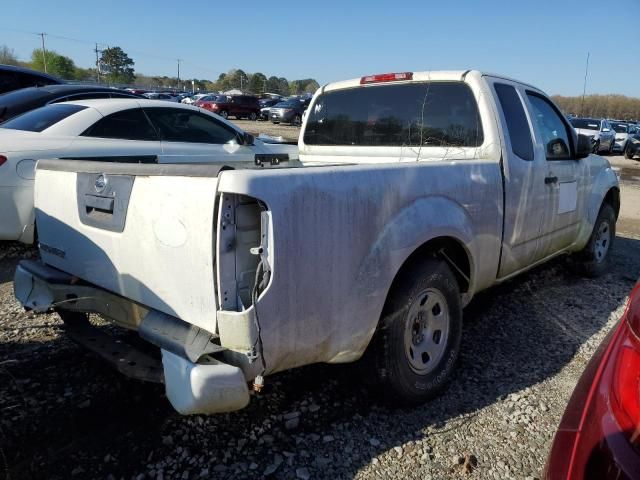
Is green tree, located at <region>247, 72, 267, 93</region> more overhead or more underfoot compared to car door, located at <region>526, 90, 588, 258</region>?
more overhead

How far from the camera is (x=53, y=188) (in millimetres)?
2916

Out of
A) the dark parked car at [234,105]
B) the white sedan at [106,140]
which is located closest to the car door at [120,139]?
the white sedan at [106,140]

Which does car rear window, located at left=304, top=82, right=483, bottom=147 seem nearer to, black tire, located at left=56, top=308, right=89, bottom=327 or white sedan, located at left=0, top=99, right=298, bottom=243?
white sedan, located at left=0, top=99, right=298, bottom=243

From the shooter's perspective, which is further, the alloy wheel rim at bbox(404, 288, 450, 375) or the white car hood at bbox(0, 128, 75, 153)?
the white car hood at bbox(0, 128, 75, 153)

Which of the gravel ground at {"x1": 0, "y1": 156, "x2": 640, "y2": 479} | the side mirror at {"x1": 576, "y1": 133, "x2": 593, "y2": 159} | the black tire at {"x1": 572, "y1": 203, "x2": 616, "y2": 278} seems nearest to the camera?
the gravel ground at {"x1": 0, "y1": 156, "x2": 640, "y2": 479}

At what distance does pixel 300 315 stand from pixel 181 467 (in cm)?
97

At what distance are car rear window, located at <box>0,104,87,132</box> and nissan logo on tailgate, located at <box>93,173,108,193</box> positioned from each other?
3.30m

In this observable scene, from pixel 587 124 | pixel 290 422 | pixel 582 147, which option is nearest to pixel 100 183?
pixel 290 422

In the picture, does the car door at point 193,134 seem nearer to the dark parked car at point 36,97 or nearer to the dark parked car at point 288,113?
the dark parked car at point 36,97

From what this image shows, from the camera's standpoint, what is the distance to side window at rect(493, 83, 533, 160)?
12.1 ft

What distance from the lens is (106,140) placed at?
17.9ft

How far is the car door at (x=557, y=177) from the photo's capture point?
405 centimetres

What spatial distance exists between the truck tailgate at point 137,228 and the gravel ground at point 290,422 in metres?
0.73

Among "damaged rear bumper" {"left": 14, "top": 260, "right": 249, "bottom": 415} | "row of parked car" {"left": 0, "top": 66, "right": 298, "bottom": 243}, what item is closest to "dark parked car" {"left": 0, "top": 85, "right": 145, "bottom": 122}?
"row of parked car" {"left": 0, "top": 66, "right": 298, "bottom": 243}
